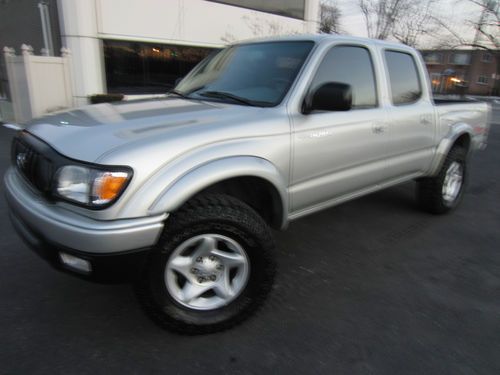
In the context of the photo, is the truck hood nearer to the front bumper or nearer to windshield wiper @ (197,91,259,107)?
windshield wiper @ (197,91,259,107)

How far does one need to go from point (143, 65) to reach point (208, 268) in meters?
11.4

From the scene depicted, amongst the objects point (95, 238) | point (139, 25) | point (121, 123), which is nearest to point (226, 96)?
point (121, 123)

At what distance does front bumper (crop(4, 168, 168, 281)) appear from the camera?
→ 1.90 meters

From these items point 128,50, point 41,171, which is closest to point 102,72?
point 128,50

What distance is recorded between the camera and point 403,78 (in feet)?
12.5

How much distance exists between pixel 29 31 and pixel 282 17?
9.06 m

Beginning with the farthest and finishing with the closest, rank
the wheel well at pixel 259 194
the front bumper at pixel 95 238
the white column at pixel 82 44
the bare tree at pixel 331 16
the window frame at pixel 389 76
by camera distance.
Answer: the bare tree at pixel 331 16 → the white column at pixel 82 44 → the window frame at pixel 389 76 → the wheel well at pixel 259 194 → the front bumper at pixel 95 238

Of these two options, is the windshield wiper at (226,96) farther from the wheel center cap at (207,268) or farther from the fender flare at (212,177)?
the wheel center cap at (207,268)

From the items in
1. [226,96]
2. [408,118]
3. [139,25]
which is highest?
[139,25]

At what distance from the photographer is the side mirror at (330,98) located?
2.60 metres

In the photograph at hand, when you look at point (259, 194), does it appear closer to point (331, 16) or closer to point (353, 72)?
point (353, 72)

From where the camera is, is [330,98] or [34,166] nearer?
[34,166]

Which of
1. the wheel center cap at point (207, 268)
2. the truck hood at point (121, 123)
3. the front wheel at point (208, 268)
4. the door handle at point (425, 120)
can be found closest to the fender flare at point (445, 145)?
the door handle at point (425, 120)

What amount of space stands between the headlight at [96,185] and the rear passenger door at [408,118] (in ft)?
8.11
